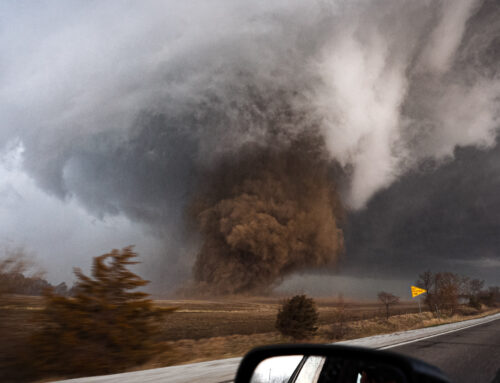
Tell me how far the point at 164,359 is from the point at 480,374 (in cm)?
695

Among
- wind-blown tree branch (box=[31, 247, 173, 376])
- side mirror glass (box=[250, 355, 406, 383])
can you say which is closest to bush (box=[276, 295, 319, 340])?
wind-blown tree branch (box=[31, 247, 173, 376])

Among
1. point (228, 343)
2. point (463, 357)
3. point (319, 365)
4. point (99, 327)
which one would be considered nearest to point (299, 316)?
point (228, 343)

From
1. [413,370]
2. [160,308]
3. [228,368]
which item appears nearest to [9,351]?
[160,308]

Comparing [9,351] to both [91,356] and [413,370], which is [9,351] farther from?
[413,370]

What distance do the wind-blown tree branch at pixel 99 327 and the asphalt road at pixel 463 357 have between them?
246 inches

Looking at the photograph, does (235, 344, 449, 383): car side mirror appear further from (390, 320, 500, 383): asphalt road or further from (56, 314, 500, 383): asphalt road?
(390, 320, 500, 383): asphalt road

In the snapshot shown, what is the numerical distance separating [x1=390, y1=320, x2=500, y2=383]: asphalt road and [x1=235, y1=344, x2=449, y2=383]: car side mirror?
458 centimetres

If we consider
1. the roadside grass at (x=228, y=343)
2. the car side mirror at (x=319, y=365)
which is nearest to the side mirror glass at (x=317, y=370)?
the car side mirror at (x=319, y=365)

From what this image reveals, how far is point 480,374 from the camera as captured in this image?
6.33m

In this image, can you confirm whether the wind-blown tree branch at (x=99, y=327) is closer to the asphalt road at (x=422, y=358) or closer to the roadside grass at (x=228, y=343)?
the roadside grass at (x=228, y=343)

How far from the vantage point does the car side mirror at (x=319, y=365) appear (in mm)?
1530

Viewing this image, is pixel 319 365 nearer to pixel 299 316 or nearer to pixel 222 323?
pixel 299 316

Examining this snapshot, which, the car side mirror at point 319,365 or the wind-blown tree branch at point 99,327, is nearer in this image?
the car side mirror at point 319,365

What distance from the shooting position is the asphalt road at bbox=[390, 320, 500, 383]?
6220mm
